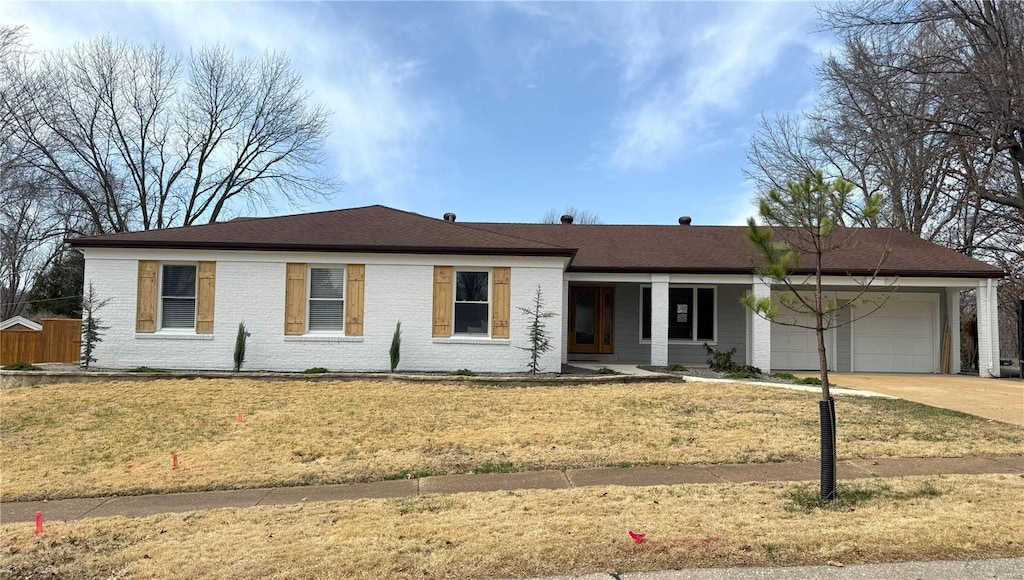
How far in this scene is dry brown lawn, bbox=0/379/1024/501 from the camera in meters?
6.65

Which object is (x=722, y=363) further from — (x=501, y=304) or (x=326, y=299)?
(x=326, y=299)

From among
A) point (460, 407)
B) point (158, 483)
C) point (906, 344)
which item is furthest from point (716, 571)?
point (906, 344)

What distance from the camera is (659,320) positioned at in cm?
1530

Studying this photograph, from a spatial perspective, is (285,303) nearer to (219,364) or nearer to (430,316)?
(219,364)

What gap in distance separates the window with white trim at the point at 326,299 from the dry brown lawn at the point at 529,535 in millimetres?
8720

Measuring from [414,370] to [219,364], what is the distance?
4.30 meters

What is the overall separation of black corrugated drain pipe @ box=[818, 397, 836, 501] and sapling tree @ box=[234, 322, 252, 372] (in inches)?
462

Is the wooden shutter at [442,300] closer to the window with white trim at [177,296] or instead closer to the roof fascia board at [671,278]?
the roof fascia board at [671,278]

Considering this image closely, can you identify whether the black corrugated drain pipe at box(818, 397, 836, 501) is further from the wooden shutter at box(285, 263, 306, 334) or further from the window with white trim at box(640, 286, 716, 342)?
the window with white trim at box(640, 286, 716, 342)

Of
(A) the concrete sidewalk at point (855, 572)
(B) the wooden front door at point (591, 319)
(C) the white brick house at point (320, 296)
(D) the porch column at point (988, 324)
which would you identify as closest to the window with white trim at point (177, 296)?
(C) the white brick house at point (320, 296)

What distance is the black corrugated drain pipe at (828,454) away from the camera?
512 cm

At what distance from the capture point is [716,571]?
379 centimetres

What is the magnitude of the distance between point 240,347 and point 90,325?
321 cm

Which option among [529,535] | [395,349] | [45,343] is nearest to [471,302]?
[395,349]
